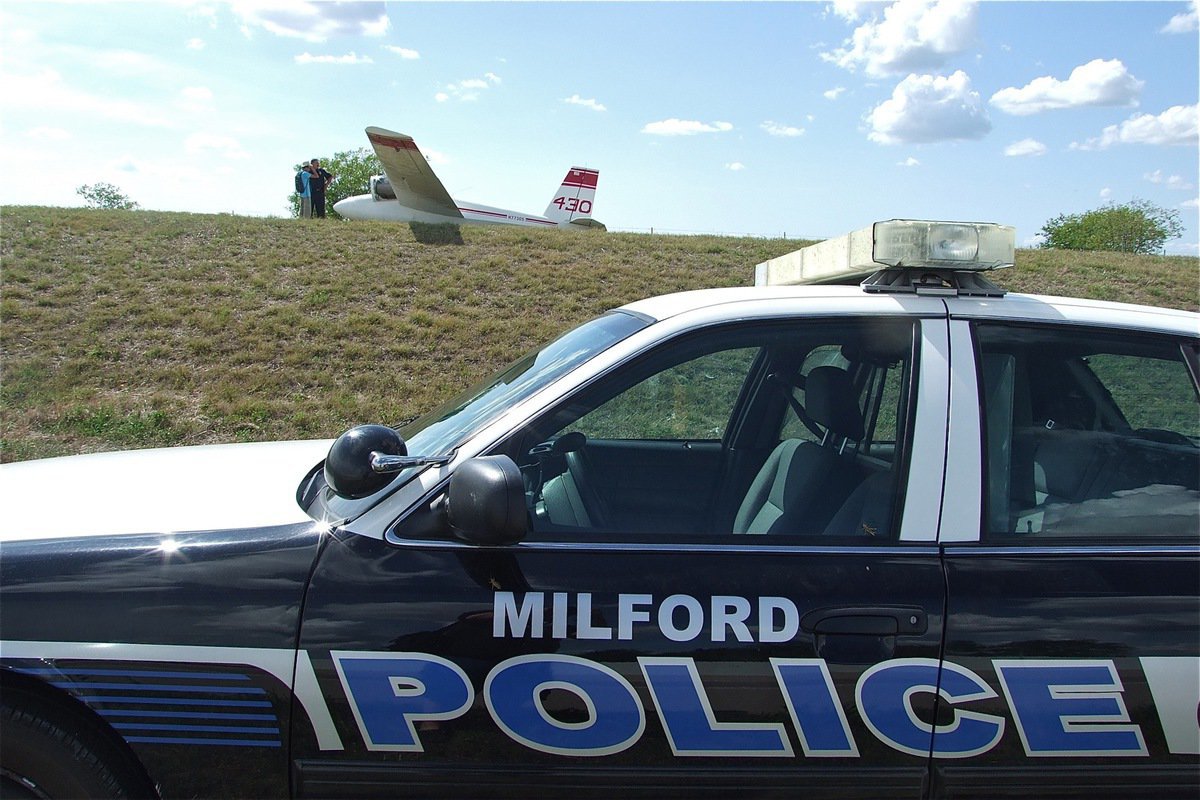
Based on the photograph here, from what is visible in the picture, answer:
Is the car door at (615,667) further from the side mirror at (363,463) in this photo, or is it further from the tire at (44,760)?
the tire at (44,760)

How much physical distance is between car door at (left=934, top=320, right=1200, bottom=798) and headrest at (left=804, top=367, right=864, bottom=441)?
1.51 feet

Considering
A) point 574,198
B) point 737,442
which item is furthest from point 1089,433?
point 574,198

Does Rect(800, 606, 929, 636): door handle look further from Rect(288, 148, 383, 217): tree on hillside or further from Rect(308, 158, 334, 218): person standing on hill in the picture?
Rect(288, 148, 383, 217): tree on hillside

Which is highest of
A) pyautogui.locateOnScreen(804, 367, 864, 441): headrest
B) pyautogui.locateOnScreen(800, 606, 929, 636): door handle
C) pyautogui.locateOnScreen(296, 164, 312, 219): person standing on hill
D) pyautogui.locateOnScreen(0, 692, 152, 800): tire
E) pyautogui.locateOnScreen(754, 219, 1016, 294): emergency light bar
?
pyautogui.locateOnScreen(296, 164, 312, 219): person standing on hill

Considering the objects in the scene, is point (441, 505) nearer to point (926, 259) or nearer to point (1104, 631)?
point (926, 259)

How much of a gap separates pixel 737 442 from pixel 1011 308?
1.05m

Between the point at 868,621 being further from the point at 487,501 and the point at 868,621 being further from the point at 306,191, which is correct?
the point at 306,191

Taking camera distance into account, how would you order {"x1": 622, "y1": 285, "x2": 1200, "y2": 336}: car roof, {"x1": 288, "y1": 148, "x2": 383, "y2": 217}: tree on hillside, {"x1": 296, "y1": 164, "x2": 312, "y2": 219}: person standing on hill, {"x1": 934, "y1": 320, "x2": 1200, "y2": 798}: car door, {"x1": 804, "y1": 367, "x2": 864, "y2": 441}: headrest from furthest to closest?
{"x1": 288, "y1": 148, "x2": 383, "y2": 217}: tree on hillside
{"x1": 296, "y1": 164, "x2": 312, "y2": 219}: person standing on hill
{"x1": 804, "y1": 367, "x2": 864, "y2": 441}: headrest
{"x1": 622, "y1": 285, "x2": 1200, "y2": 336}: car roof
{"x1": 934, "y1": 320, "x2": 1200, "y2": 798}: car door

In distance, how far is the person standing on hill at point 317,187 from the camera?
19.2 m

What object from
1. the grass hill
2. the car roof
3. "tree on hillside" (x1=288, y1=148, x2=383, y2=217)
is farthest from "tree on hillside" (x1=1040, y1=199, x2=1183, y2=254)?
"tree on hillside" (x1=288, y1=148, x2=383, y2=217)

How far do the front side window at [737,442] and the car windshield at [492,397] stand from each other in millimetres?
158

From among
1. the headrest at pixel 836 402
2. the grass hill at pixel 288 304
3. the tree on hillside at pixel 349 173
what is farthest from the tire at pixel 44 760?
the tree on hillside at pixel 349 173

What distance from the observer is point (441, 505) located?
7.11 ft

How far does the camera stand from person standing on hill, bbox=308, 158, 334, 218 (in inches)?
756
